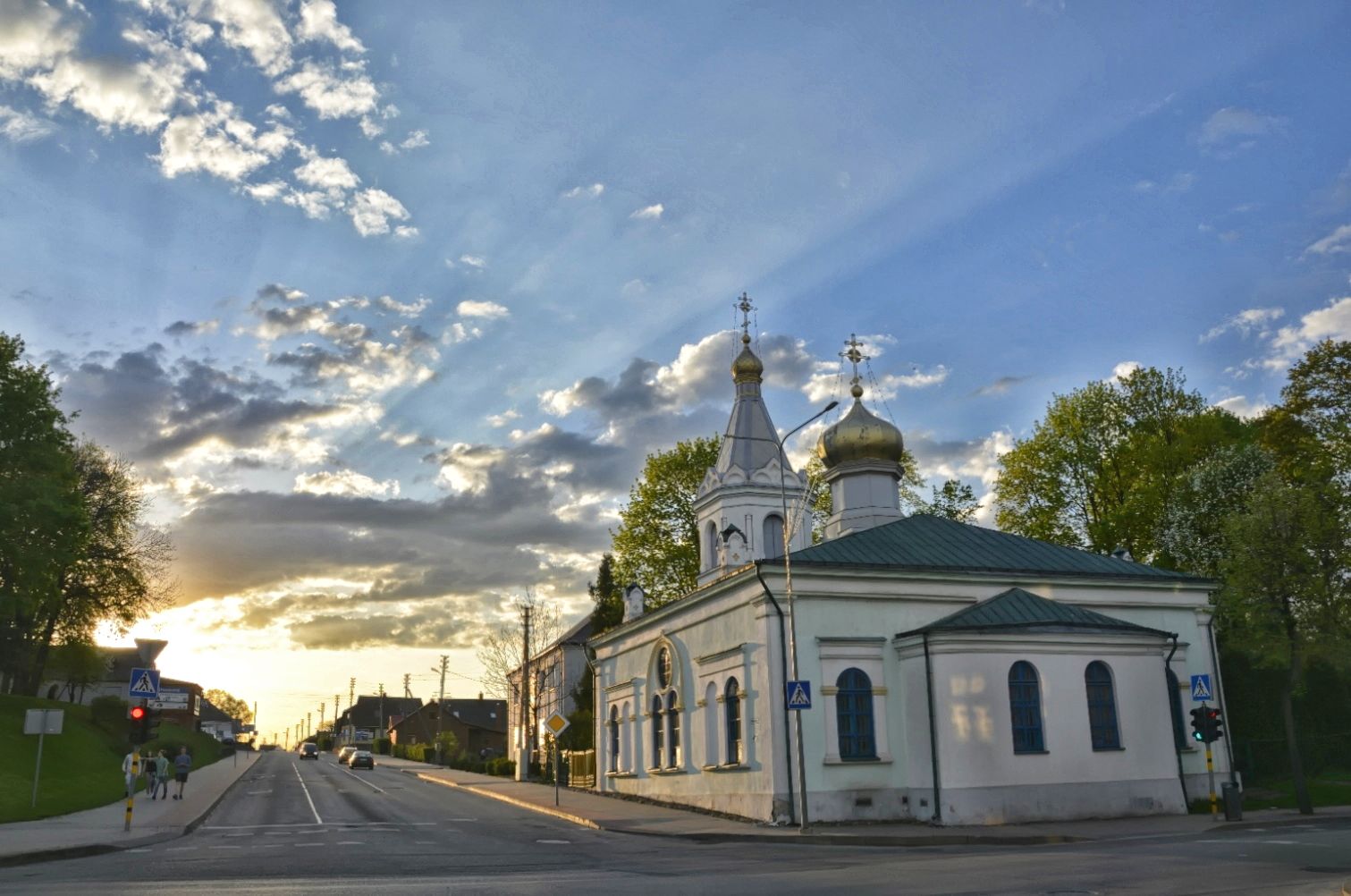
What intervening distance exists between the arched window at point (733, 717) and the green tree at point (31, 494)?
25992mm

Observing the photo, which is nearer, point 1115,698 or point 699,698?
point 1115,698

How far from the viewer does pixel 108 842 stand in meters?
22.0

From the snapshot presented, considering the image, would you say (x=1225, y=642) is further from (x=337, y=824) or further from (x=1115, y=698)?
(x=337, y=824)

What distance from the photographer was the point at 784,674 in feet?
92.8

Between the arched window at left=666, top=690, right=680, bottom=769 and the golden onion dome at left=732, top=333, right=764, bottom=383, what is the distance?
14.0 m

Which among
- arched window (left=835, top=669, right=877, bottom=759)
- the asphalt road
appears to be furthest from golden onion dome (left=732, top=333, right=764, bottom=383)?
the asphalt road

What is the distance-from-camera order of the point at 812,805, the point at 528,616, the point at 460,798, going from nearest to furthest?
the point at 812,805, the point at 460,798, the point at 528,616

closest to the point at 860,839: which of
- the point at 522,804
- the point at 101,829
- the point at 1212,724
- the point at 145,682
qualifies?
the point at 1212,724

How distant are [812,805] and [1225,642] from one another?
65.3 ft

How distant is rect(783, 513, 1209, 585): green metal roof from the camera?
30.0 m

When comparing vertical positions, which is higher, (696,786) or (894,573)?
(894,573)

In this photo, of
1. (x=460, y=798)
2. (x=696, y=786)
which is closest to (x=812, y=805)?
(x=696, y=786)

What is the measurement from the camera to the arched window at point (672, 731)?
113 ft

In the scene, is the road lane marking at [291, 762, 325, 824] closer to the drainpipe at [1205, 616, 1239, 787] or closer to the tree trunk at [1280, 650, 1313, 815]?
the tree trunk at [1280, 650, 1313, 815]
